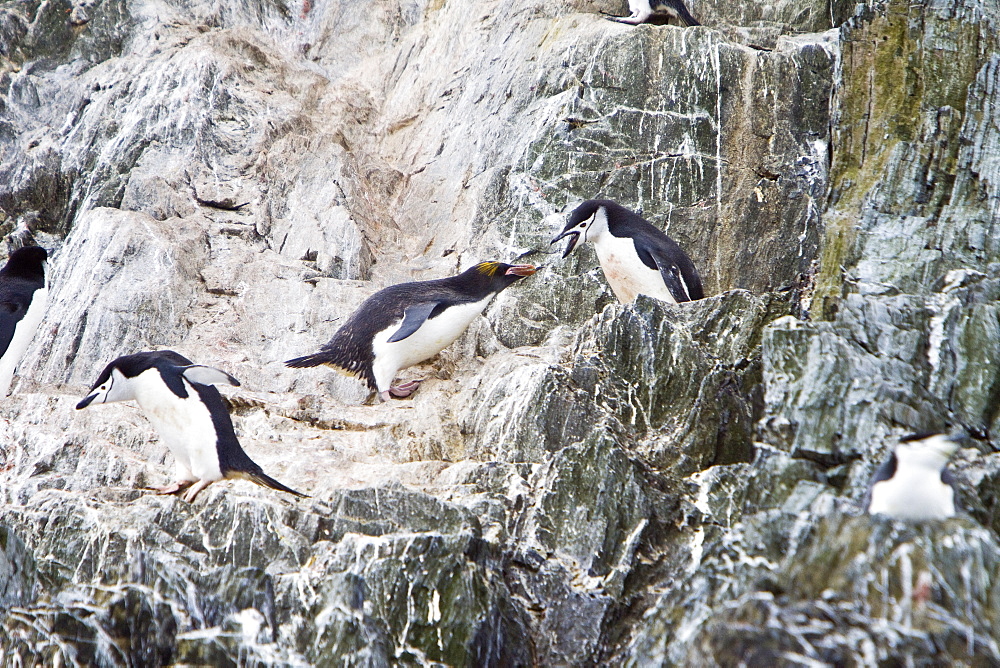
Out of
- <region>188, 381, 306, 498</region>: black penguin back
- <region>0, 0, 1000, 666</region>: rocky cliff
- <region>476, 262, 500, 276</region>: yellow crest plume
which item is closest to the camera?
<region>0, 0, 1000, 666</region>: rocky cliff

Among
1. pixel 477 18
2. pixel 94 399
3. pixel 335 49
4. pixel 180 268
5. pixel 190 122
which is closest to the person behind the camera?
pixel 94 399

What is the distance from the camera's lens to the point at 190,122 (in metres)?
9.13

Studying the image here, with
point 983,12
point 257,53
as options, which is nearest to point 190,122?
point 257,53

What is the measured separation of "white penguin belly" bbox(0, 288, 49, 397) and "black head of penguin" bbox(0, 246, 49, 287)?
0.18 meters

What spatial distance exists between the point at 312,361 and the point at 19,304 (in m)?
2.04

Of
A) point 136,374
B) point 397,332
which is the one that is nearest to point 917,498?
point 397,332

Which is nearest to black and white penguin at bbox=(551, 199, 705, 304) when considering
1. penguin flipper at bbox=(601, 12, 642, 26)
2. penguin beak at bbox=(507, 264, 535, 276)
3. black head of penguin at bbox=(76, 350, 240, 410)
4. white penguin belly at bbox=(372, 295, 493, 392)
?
penguin beak at bbox=(507, 264, 535, 276)

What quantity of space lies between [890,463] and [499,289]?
3.67 m

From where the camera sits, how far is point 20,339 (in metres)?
7.01

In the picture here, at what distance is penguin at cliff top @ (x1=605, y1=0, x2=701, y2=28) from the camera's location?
28.1 feet

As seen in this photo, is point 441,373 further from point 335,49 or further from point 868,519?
point 335,49

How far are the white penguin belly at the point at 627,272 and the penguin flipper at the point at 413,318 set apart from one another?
1197mm

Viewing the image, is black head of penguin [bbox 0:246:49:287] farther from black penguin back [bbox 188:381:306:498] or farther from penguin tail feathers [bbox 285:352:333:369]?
black penguin back [bbox 188:381:306:498]

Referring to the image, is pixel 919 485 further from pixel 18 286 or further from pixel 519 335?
pixel 18 286
